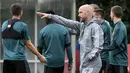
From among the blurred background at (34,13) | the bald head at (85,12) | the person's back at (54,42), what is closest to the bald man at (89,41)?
the bald head at (85,12)

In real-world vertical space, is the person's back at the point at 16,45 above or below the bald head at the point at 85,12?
below

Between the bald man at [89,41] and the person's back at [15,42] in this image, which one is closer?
the bald man at [89,41]

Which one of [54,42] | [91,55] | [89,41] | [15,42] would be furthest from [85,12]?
[54,42]

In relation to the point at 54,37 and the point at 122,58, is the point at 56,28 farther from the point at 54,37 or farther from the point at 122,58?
the point at 122,58

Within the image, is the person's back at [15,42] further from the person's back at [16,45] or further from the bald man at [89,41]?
the bald man at [89,41]

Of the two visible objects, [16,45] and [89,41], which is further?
[16,45]

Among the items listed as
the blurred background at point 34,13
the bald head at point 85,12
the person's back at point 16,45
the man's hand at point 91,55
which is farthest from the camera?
the blurred background at point 34,13

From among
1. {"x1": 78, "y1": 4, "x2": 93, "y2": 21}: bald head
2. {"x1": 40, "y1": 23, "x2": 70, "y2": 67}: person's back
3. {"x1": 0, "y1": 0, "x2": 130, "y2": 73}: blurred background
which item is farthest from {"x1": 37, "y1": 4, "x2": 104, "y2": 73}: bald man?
{"x1": 0, "y1": 0, "x2": 130, "y2": 73}: blurred background

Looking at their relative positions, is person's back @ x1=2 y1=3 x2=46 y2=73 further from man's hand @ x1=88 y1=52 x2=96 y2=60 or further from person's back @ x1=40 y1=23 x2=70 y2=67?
man's hand @ x1=88 y1=52 x2=96 y2=60

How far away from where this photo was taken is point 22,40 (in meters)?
9.81

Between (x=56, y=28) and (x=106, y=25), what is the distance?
1378mm

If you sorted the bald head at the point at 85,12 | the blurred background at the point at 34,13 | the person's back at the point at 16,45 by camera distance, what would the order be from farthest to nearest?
1. the blurred background at the point at 34,13
2. the person's back at the point at 16,45
3. the bald head at the point at 85,12

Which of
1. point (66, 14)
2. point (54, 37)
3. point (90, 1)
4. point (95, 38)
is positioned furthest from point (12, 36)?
point (90, 1)

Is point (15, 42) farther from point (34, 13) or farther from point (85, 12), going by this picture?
point (34, 13)
